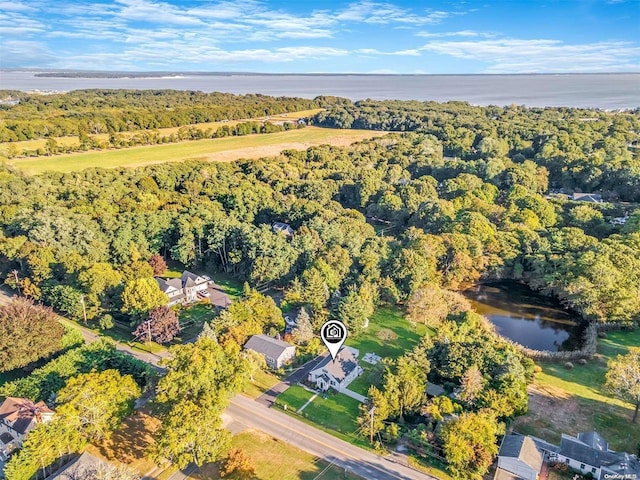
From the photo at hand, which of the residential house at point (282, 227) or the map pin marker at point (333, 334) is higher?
the residential house at point (282, 227)

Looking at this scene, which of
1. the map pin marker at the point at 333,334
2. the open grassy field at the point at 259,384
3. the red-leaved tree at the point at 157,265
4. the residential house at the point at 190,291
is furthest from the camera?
the red-leaved tree at the point at 157,265

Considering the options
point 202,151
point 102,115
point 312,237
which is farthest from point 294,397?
point 102,115

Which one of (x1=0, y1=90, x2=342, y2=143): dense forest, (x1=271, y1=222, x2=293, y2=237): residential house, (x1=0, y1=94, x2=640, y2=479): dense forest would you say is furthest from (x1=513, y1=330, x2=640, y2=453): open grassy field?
(x1=0, y1=90, x2=342, y2=143): dense forest

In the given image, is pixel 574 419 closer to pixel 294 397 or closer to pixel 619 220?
pixel 294 397

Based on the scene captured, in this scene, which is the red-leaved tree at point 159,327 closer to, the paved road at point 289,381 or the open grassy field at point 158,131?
the paved road at point 289,381

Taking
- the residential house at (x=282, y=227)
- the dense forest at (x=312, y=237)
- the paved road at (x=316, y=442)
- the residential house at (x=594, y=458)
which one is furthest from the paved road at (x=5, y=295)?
the residential house at (x=594, y=458)

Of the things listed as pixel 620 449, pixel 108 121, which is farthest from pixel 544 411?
pixel 108 121

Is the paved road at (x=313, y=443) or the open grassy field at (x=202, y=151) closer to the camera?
the paved road at (x=313, y=443)

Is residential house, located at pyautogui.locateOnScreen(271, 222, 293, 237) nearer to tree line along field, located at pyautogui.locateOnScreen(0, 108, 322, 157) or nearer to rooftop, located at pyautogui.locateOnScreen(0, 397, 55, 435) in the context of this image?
rooftop, located at pyautogui.locateOnScreen(0, 397, 55, 435)
